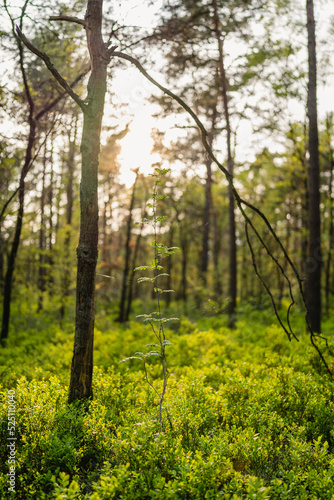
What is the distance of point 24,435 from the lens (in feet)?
12.1

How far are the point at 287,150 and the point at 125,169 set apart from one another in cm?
808

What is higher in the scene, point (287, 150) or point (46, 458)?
point (287, 150)

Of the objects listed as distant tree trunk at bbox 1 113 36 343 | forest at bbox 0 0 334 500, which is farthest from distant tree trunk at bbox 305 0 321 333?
distant tree trunk at bbox 1 113 36 343

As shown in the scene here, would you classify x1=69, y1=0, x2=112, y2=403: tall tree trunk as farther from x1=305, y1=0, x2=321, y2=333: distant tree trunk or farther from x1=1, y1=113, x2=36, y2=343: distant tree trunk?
x1=305, y1=0, x2=321, y2=333: distant tree trunk

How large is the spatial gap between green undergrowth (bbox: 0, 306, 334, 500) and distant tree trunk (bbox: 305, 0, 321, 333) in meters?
3.49

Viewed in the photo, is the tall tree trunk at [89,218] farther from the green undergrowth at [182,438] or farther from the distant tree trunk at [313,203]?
the distant tree trunk at [313,203]

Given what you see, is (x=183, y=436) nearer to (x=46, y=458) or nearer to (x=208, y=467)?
(x=208, y=467)

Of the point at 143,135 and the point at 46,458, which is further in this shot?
the point at 143,135

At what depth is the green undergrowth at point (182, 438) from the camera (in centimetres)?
301

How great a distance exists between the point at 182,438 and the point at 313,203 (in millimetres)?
7703

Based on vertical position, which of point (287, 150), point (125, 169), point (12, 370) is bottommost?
point (12, 370)

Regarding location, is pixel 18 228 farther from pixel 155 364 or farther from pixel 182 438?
pixel 182 438

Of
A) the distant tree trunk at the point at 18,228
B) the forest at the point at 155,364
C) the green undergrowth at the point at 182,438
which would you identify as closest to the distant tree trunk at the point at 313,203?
the forest at the point at 155,364

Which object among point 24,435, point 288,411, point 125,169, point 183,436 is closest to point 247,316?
point 125,169
